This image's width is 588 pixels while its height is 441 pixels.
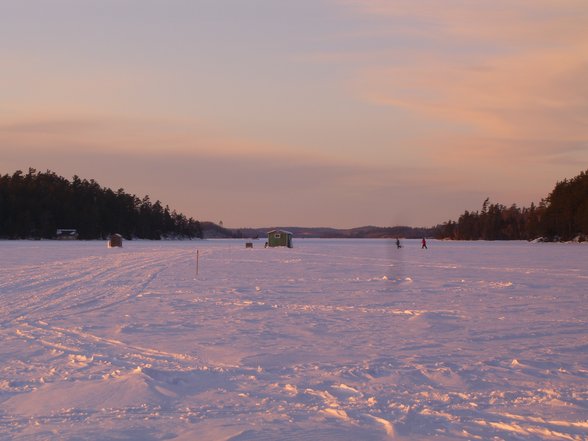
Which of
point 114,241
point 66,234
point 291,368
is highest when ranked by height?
point 66,234

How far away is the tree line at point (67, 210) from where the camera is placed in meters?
135

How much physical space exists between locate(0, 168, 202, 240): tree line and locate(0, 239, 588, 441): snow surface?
123 m

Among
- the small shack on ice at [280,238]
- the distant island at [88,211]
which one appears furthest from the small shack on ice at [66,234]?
the small shack on ice at [280,238]

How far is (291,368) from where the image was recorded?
9875 millimetres

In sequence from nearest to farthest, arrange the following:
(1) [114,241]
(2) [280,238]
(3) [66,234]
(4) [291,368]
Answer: (4) [291,368] → (1) [114,241] → (2) [280,238] → (3) [66,234]

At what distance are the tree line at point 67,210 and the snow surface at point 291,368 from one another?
122662mm

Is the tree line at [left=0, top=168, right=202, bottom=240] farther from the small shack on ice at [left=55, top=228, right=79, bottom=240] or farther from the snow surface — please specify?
the snow surface

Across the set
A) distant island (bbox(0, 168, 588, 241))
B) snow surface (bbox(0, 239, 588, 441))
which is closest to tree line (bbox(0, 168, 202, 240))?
distant island (bbox(0, 168, 588, 241))

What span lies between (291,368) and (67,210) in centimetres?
14466

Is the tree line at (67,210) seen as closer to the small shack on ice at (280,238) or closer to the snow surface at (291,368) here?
the small shack on ice at (280,238)

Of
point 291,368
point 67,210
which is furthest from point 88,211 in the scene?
point 291,368

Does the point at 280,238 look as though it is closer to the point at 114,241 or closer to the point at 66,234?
the point at 114,241

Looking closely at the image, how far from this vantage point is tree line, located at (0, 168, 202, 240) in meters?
135

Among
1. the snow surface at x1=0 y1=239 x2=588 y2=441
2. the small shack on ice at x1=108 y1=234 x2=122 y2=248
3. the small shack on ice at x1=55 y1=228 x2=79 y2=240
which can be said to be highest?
the small shack on ice at x1=55 y1=228 x2=79 y2=240
